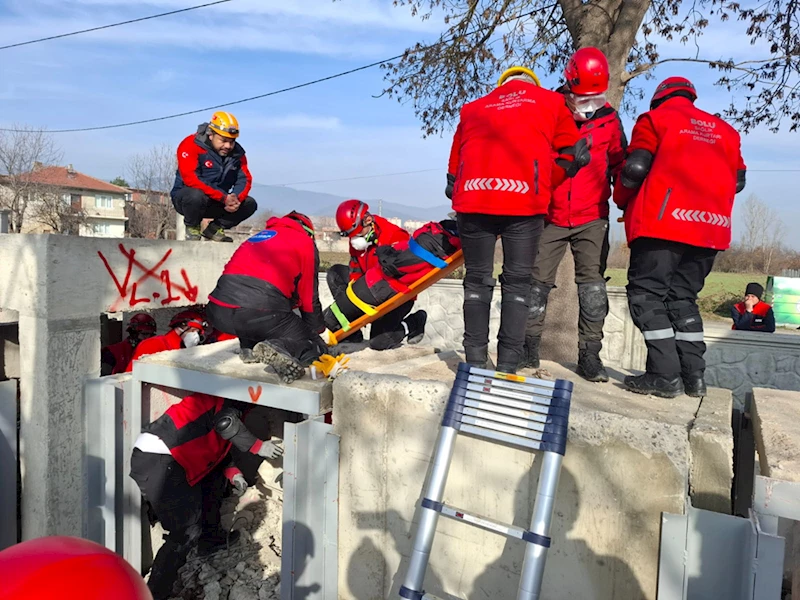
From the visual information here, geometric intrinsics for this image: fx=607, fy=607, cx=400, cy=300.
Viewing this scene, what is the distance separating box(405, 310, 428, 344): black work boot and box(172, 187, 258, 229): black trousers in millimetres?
2081

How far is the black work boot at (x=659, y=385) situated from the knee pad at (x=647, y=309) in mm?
291

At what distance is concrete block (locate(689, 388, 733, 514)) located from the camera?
275cm

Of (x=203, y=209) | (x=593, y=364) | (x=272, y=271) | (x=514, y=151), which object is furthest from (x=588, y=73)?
(x=203, y=209)

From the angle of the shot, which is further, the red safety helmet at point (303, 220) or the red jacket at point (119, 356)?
the red jacket at point (119, 356)

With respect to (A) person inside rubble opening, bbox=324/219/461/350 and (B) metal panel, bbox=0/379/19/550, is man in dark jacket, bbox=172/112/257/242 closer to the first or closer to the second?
(A) person inside rubble opening, bbox=324/219/461/350

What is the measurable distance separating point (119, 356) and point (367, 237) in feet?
9.78

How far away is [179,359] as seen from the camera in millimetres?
4379

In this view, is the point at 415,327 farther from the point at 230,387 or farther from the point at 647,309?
the point at 647,309

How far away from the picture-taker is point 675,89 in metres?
3.46

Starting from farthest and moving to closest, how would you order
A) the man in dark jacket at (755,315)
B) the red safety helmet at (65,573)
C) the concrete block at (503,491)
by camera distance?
the man in dark jacket at (755,315), the concrete block at (503,491), the red safety helmet at (65,573)

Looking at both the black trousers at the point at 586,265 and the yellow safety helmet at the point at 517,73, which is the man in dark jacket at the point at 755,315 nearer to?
the black trousers at the point at 586,265

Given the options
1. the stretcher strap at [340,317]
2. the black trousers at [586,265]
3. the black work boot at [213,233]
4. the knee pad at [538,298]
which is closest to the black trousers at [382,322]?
the stretcher strap at [340,317]

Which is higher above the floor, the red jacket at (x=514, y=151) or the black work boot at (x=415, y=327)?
the red jacket at (x=514, y=151)

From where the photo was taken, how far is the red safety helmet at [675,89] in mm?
3457
